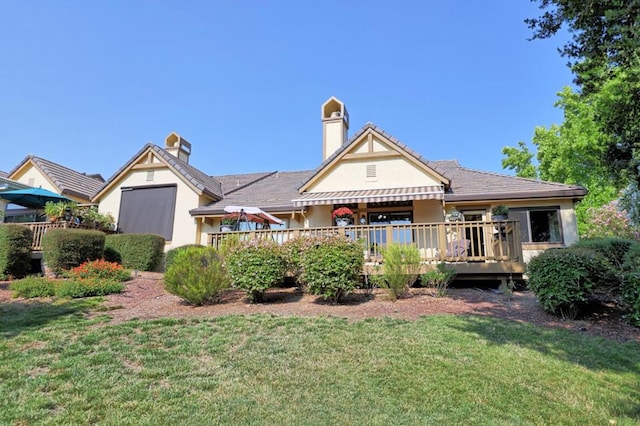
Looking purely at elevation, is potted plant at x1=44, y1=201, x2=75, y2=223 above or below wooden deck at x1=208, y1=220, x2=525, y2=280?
above

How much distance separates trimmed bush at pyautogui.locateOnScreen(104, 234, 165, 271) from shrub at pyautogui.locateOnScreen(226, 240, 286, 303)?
23.3 ft

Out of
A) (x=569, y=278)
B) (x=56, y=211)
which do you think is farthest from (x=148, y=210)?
(x=569, y=278)

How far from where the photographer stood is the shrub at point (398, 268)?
29.0 feet

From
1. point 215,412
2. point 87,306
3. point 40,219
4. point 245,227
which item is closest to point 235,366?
point 215,412

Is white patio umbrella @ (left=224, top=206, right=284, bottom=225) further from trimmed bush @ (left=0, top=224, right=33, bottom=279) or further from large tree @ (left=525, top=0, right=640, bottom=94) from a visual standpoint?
large tree @ (left=525, top=0, right=640, bottom=94)

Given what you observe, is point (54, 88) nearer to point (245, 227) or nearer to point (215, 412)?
point (245, 227)

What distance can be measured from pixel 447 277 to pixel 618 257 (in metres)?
3.60

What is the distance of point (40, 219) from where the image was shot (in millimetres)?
17844

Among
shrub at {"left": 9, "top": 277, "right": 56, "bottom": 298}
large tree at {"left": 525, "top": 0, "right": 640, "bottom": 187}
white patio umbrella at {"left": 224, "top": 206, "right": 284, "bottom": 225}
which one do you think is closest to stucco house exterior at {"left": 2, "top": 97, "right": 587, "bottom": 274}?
white patio umbrella at {"left": 224, "top": 206, "right": 284, "bottom": 225}

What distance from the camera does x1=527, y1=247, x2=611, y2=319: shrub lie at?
6.89 meters

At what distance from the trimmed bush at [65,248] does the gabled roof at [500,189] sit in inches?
542

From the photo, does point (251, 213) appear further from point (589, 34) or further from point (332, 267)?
point (589, 34)

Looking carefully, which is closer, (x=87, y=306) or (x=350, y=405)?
(x=350, y=405)

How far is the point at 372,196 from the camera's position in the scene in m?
14.0
